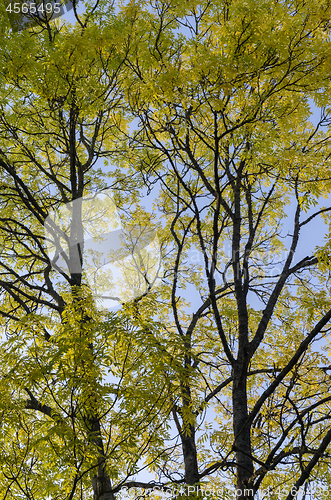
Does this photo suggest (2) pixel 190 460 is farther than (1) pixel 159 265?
No

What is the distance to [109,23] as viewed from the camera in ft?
17.6

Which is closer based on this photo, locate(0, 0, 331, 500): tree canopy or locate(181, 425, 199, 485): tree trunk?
locate(0, 0, 331, 500): tree canopy

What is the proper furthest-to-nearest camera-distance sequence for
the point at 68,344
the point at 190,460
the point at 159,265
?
the point at 159,265, the point at 190,460, the point at 68,344

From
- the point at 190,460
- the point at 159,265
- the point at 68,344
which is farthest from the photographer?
the point at 159,265

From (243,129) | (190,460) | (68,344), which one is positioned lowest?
(190,460)

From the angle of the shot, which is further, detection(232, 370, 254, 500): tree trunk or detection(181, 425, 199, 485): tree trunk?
detection(181, 425, 199, 485): tree trunk

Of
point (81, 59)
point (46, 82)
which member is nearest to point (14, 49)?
point (46, 82)

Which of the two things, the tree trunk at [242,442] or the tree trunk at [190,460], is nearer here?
the tree trunk at [242,442]

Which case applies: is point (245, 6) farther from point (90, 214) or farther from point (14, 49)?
point (90, 214)

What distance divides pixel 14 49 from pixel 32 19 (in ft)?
5.42

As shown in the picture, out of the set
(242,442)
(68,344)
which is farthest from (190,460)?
(68,344)

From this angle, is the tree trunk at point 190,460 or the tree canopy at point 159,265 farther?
the tree trunk at point 190,460

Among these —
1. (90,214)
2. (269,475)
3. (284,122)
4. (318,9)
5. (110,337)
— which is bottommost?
(269,475)

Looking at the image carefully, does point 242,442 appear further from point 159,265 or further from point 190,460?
point 159,265
